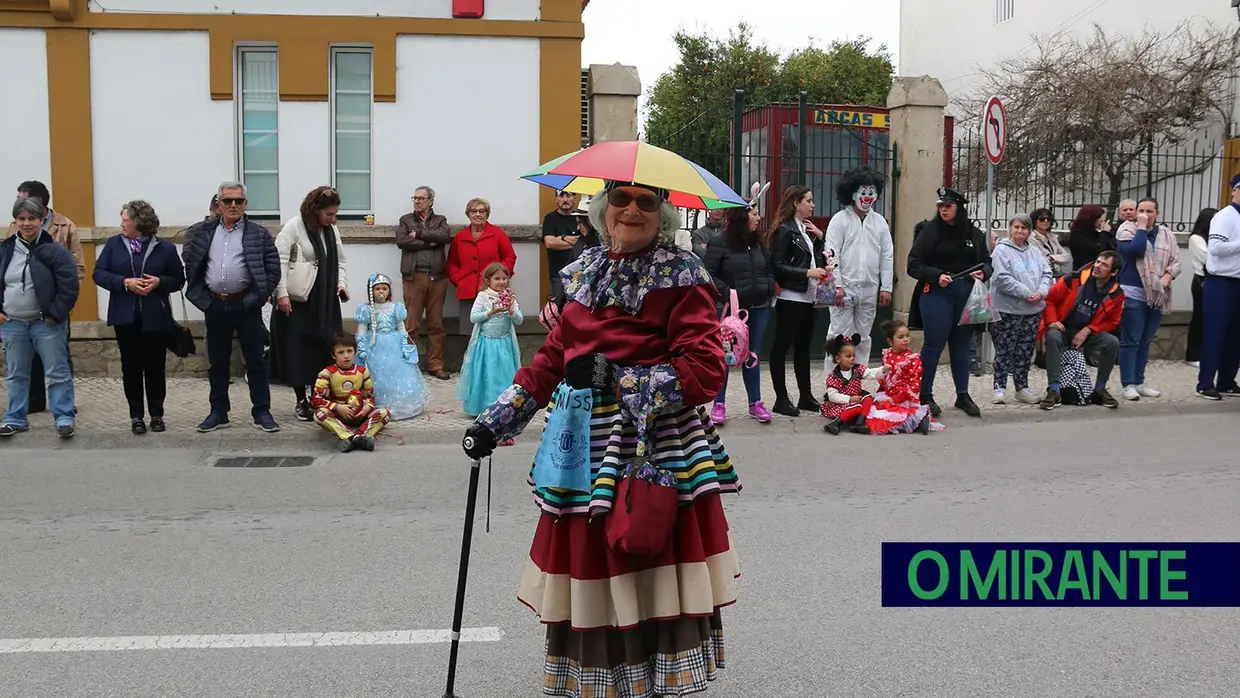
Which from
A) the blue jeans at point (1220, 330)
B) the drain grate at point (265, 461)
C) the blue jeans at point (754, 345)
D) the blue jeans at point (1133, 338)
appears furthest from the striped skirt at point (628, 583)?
the blue jeans at point (1220, 330)

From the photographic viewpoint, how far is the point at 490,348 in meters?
10.3

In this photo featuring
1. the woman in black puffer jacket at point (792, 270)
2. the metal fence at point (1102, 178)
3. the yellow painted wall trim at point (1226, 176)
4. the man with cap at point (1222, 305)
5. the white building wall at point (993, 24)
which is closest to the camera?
the woman in black puffer jacket at point (792, 270)

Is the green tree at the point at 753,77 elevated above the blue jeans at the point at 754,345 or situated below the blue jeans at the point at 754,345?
above

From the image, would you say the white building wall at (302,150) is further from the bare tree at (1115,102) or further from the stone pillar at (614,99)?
the bare tree at (1115,102)

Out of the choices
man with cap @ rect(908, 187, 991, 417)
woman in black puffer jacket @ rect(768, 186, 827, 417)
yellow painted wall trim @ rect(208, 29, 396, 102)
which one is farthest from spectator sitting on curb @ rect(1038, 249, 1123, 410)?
yellow painted wall trim @ rect(208, 29, 396, 102)

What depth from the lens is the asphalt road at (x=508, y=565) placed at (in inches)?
183

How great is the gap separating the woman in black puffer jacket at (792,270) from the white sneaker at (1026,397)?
86.7 inches

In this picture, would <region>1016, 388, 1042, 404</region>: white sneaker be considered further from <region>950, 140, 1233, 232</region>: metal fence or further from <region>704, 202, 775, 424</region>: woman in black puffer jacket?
<region>950, 140, 1233, 232</region>: metal fence

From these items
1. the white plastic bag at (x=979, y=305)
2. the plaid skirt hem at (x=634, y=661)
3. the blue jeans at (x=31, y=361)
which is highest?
the white plastic bag at (x=979, y=305)

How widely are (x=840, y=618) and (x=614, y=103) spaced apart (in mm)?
8698

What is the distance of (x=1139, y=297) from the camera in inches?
458

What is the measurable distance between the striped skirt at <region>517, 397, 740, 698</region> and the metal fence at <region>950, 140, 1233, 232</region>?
1123 centimetres

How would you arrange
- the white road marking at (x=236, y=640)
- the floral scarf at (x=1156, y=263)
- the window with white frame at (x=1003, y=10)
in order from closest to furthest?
1. the white road marking at (x=236, y=640)
2. the floral scarf at (x=1156, y=263)
3. the window with white frame at (x=1003, y=10)

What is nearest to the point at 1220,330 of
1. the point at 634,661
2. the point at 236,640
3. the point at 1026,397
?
the point at 1026,397
